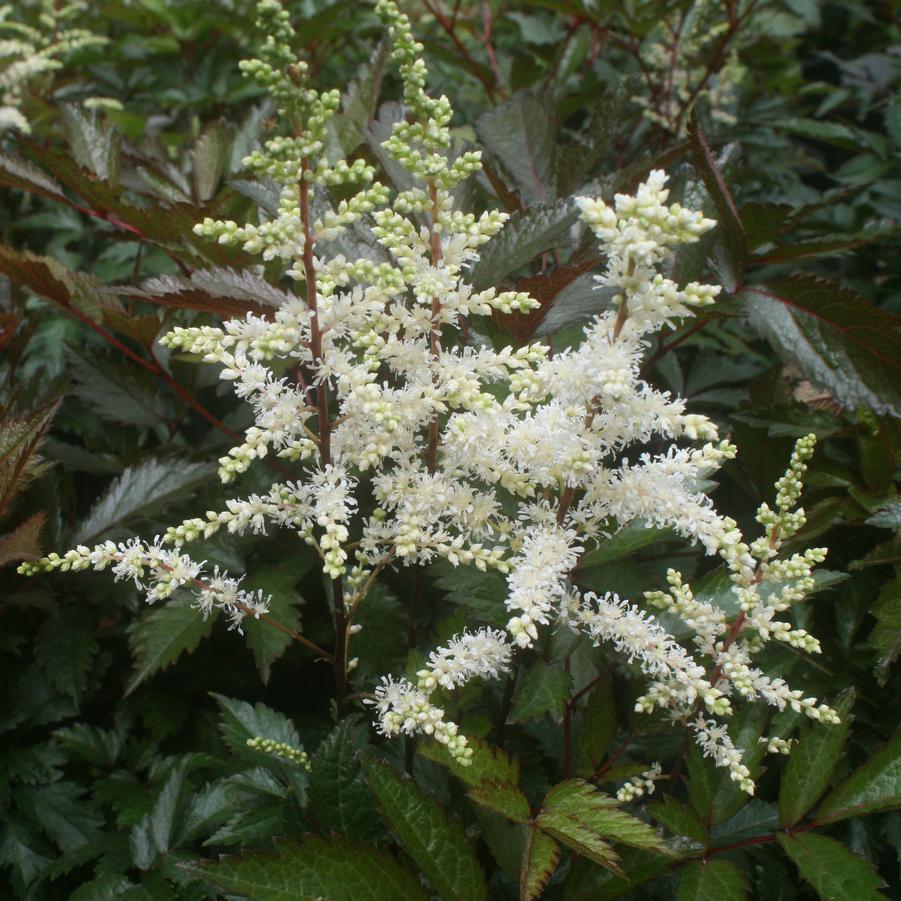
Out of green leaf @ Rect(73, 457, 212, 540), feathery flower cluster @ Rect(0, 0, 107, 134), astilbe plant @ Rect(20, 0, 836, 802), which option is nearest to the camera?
astilbe plant @ Rect(20, 0, 836, 802)

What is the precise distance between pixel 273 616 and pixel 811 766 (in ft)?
2.67

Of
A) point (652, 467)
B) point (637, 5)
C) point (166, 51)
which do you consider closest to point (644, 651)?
point (652, 467)

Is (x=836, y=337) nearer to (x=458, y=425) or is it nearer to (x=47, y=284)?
(x=458, y=425)

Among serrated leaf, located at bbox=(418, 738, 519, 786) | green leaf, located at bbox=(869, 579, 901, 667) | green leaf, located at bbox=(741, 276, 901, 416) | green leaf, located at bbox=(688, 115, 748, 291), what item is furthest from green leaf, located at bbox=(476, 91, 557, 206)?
serrated leaf, located at bbox=(418, 738, 519, 786)

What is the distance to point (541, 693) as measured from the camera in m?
1.08

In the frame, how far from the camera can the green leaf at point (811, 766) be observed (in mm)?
1104

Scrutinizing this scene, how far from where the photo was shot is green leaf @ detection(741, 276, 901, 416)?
1312 millimetres

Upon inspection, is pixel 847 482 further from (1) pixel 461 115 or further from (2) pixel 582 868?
(1) pixel 461 115

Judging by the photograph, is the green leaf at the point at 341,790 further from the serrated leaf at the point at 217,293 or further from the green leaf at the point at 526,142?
the green leaf at the point at 526,142

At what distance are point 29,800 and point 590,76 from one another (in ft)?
7.52

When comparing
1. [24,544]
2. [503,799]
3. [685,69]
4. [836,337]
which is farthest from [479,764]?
[685,69]

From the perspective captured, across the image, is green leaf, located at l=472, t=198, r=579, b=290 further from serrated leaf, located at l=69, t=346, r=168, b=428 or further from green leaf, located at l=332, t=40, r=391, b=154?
serrated leaf, located at l=69, t=346, r=168, b=428

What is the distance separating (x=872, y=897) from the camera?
98cm

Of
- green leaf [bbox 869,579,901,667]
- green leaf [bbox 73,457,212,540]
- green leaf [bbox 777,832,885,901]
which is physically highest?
green leaf [bbox 73,457,212,540]
